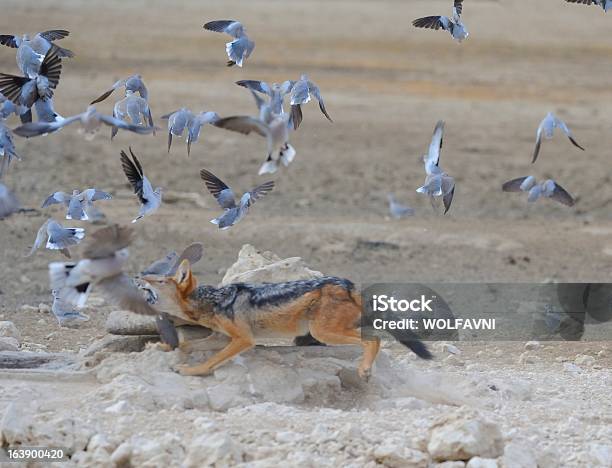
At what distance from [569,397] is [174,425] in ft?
7.68

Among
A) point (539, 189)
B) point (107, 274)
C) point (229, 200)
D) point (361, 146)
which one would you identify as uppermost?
point (107, 274)

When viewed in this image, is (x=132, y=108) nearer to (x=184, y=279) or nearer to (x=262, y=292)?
(x=184, y=279)

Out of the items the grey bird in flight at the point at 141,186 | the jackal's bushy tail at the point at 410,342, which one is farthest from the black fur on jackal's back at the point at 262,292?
the grey bird in flight at the point at 141,186

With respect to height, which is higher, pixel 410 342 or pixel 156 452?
pixel 156 452

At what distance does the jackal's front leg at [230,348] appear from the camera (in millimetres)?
6539

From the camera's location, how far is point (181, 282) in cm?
670

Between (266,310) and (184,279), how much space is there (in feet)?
1.52

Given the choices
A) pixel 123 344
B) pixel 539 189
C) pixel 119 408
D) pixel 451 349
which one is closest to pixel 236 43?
Result: pixel 539 189

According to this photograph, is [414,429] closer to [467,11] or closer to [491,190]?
[491,190]

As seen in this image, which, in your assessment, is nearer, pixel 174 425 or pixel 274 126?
pixel 174 425

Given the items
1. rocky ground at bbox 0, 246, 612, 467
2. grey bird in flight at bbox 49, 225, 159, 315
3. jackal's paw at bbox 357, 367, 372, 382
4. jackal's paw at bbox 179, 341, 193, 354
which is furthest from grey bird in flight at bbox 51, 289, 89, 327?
jackal's paw at bbox 357, 367, 372, 382

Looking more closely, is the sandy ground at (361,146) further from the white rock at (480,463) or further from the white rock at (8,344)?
the white rock at (8,344)

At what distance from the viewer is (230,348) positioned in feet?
21.5

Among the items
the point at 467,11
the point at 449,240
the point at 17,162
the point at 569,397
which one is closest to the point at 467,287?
the point at 449,240
